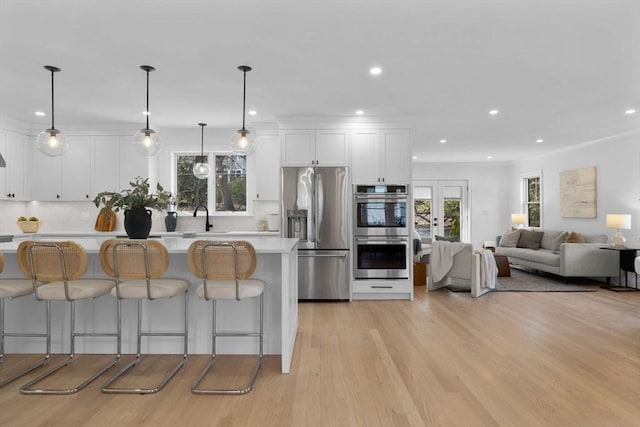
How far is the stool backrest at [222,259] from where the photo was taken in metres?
2.57

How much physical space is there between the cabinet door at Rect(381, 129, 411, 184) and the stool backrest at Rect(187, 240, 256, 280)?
3.16 meters

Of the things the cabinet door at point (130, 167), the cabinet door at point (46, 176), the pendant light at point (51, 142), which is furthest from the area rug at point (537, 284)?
the cabinet door at point (46, 176)

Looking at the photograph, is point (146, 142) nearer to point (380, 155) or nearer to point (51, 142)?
point (51, 142)

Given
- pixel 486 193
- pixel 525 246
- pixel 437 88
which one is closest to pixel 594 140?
pixel 525 246

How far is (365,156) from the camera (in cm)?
532

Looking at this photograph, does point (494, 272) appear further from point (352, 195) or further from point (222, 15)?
point (222, 15)

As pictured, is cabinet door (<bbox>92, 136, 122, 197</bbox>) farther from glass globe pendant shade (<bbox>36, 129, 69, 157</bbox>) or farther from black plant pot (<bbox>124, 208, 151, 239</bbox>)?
black plant pot (<bbox>124, 208, 151, 239</bbox>)

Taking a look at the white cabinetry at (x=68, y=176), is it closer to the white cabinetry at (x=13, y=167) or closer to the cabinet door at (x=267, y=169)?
the white cabinetry at (x=13, y=167)

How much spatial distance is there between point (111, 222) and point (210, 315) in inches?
142

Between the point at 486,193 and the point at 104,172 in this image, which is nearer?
the point at 104,172

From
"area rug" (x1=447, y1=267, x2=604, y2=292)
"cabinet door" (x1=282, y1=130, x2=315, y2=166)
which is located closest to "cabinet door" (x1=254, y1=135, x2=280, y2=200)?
"cabinet door" (x1=282, y1=130, x2=315, y2=166)

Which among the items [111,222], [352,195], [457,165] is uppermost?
[457,165]

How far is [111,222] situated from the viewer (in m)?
5.83

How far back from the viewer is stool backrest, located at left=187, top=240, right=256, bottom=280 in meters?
2.57
